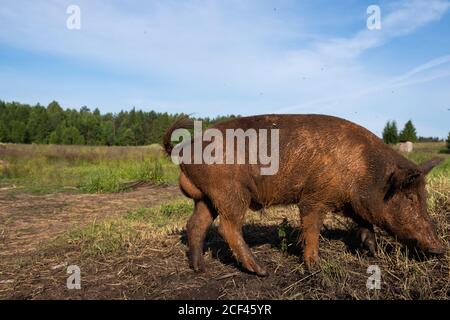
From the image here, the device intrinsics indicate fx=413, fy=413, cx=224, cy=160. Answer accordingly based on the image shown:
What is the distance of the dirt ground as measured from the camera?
12.7 feet

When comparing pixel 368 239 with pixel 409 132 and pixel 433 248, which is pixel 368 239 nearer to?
pixel 433 248

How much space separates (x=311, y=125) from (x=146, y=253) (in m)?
2.64

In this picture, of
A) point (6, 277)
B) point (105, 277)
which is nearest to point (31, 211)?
point (6, 277)

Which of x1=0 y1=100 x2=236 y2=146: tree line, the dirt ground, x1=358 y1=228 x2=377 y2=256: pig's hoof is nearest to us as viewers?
the dirt ground

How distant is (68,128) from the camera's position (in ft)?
232

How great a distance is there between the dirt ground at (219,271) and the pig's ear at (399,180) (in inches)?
26.2

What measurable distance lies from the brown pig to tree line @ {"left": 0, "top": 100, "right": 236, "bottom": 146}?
5785 centimetres

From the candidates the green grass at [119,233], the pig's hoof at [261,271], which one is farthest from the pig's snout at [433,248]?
the green grass at [119,233]

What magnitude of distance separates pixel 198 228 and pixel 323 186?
152 centimetres

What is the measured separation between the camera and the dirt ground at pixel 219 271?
152 inches

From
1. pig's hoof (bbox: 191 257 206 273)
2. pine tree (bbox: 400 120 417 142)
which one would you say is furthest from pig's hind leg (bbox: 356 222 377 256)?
pine tree (bbox: 400 120 417 142)

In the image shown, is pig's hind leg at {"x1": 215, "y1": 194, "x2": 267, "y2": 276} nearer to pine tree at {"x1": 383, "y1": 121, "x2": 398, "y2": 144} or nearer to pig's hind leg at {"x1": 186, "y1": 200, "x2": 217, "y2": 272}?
pig's hind leg at {"x1": 186, "y1": 200, "x2": 217, "y2": 272}

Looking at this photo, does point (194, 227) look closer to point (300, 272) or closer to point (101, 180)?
point (300, 272)
